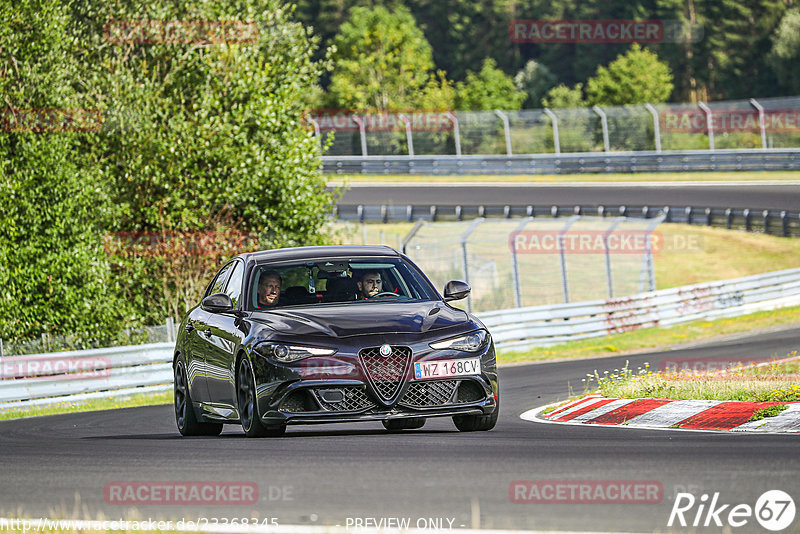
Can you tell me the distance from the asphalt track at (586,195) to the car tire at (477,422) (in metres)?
33.9

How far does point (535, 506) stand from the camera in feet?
20.4

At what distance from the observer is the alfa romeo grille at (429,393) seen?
9367 mm

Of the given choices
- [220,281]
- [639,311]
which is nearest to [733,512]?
[220,281]

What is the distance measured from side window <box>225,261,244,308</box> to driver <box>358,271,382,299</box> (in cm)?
100

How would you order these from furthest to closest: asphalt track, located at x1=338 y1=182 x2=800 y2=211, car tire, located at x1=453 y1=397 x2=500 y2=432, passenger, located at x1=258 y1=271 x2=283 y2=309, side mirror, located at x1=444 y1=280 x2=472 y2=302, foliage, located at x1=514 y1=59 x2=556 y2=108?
foliage, located at x1=514 y1=59 x2=556 y2=108 < asphalt track, located at x1=338 y1=182 x2=800 y2=211 < side mirror, located at x1=444 y1=280 x2=472 y2=302 < passenger, located at x1=258 y1=271 x2=283 y2=309 < car tire, located at x1=453 y1=397 x2=500 y2=432

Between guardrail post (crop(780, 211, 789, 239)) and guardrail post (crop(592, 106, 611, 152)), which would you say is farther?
guardrail post (crop(592, 106, 611, 152))

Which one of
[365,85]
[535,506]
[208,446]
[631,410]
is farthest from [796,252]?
[365,85]

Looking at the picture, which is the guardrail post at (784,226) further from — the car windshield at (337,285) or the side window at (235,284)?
the side window at (235,284)

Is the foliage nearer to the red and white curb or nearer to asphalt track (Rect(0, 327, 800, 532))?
the red and white curb

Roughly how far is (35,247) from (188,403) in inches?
548

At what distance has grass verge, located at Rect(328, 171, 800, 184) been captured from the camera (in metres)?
48.8

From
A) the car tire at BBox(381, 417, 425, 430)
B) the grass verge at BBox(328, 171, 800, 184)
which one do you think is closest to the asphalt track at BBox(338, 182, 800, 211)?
the grass verge at BBox(328, 171, 800, 184)

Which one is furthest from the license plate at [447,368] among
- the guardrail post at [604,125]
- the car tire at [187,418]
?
the guardrail post at [604,125]

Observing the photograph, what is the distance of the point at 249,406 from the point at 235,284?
161 cm
